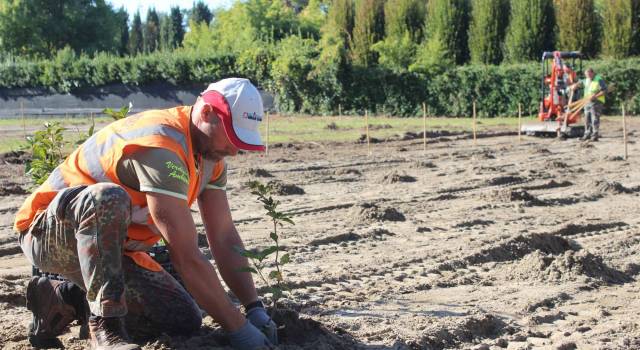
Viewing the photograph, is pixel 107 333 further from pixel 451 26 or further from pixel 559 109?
pixel 451 26

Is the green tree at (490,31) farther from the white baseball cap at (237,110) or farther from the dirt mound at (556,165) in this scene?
the white baseball cap at (237,110)

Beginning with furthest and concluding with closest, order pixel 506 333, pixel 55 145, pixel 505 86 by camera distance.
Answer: pixel 505 86 < pixel 55 145 < pixel 506 333

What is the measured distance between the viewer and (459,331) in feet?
16.8

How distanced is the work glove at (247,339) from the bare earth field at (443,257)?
0.21 meters

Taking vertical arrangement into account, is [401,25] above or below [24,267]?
above

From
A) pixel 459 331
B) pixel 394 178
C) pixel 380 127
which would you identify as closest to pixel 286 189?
pixel 394 178

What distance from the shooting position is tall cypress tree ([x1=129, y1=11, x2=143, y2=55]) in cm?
8119

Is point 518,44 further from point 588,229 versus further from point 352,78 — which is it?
point 588,229

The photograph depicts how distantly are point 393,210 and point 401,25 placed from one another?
102 feet

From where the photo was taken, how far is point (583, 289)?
6.35 m

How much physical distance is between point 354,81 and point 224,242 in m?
30.5

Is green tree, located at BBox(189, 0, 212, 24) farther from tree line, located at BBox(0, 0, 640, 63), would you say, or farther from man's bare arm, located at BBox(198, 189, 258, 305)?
man's bare arm, located at BBox(198, 189, 258, 305)

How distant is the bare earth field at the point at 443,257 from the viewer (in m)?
5.12

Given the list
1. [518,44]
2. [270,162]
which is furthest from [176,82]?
[270,162]
